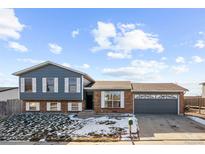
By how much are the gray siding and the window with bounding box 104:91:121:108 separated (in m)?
2.71

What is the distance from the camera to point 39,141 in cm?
1528

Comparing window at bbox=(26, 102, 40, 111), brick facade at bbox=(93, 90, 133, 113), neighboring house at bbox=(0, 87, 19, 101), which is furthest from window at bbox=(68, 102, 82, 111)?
neighboring house at bbox=(0, 87, 19, 101)

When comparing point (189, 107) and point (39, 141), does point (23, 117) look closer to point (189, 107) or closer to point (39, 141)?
point (39, 141)

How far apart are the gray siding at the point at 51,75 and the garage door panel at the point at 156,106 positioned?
19.1 ft

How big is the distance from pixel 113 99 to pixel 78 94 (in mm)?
3401

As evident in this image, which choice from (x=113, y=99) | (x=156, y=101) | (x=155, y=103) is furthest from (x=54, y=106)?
(x=156, y=101)

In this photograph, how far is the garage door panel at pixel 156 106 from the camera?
27.0 m

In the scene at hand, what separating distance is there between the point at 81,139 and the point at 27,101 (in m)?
13.8

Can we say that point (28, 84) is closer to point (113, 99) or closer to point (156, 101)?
point (113, 99)

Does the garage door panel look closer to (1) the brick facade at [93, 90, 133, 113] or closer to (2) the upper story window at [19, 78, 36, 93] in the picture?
(1) the brick facade at [93, 90, 133, 113]

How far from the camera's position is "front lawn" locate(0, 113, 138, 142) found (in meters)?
16.0

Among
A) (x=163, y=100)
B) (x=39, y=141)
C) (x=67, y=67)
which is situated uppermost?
(x=67, y=67)
